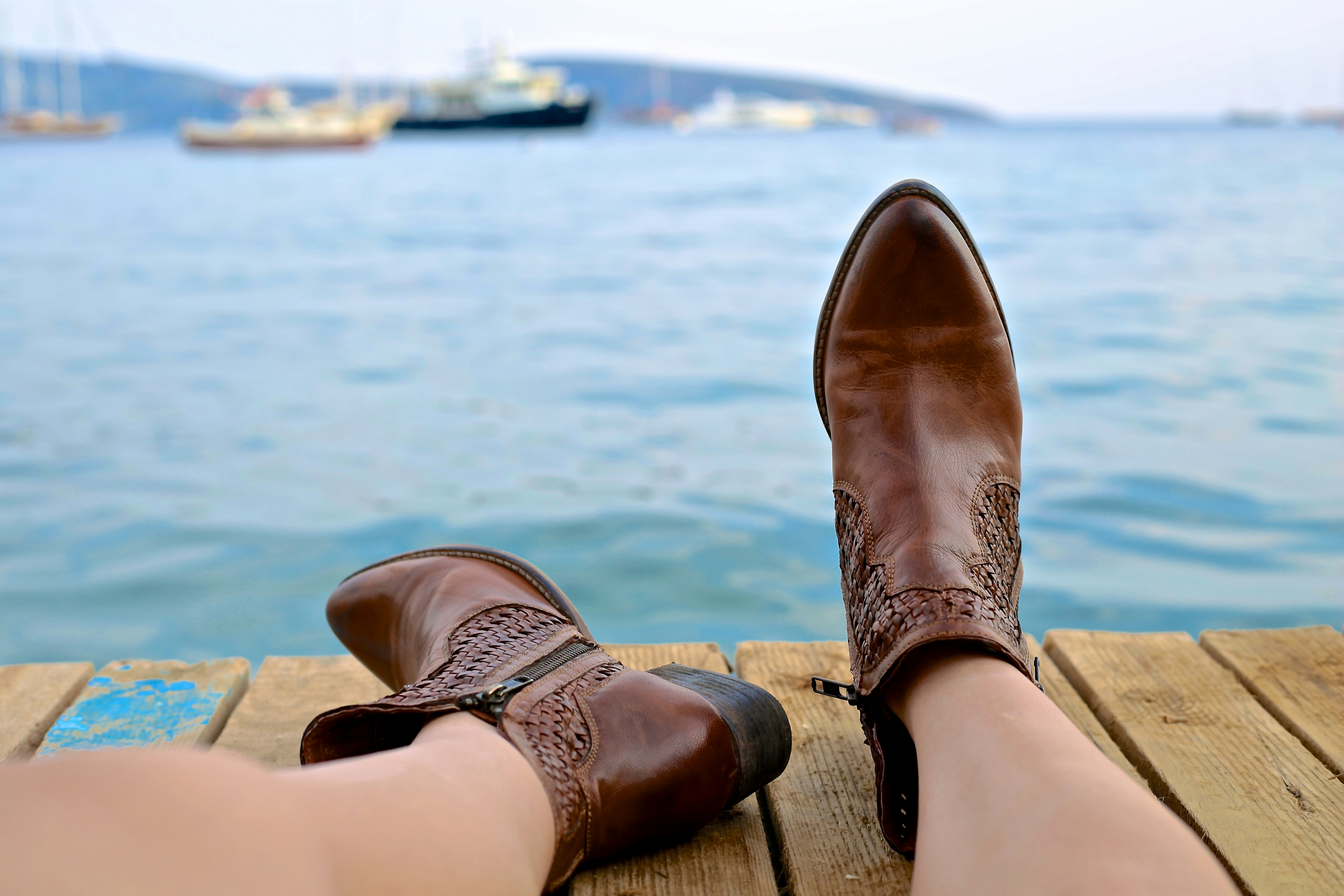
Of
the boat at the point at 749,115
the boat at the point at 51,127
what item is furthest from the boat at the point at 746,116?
A: the boat at the point at 51,127

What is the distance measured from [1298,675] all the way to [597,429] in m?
2.99

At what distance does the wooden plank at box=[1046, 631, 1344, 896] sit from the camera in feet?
3.27

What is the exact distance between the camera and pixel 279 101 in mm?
37750

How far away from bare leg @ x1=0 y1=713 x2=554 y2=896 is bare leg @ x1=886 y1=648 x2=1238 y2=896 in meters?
0.29

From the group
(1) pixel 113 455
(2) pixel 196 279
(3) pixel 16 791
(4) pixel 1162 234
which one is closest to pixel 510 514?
(1) pixel 113 455

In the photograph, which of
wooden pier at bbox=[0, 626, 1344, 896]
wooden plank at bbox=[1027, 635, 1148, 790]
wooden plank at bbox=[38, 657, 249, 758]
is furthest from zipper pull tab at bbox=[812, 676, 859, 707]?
wooden plank at bbox=[38, 657, 249, 758]

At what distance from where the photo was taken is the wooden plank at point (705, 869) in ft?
3.18

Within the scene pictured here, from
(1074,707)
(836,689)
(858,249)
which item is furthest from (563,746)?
(858,249)

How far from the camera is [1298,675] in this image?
4.45 ft

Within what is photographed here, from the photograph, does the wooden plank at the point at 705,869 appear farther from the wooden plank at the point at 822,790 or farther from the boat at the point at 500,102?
the boat at the point at 500,102

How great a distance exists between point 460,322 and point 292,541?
3.34m

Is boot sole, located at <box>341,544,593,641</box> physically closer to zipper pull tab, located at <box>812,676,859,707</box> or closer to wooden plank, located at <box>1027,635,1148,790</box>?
zipper pull tab, located at <box>812,676,859,707</box>

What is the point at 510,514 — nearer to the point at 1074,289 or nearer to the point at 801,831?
the point at 801,831

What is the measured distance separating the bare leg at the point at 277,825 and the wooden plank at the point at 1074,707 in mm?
607
